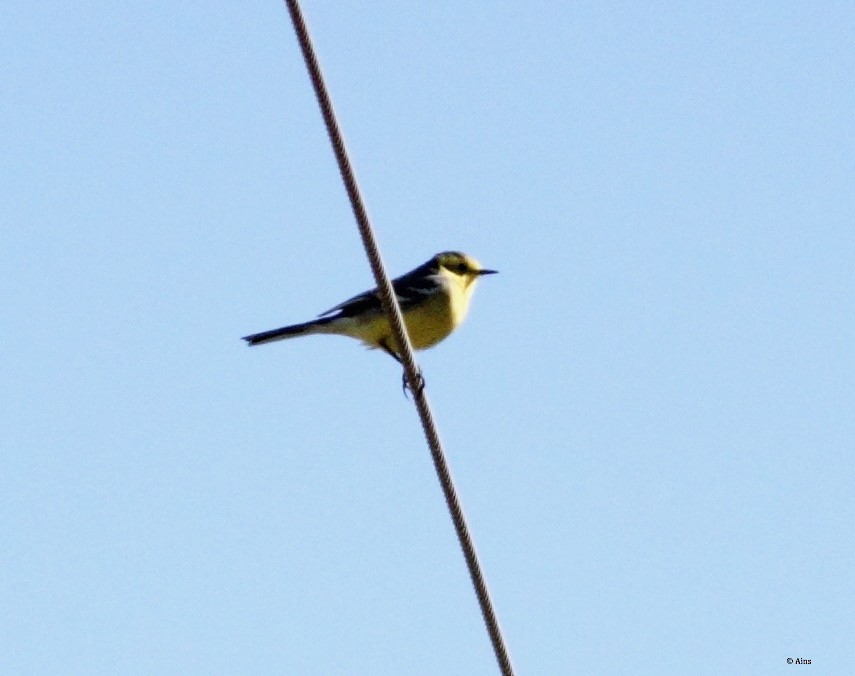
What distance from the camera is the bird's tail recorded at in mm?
9266

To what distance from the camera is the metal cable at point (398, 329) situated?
4.56 m

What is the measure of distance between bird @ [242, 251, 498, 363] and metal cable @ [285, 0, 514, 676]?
3.25m

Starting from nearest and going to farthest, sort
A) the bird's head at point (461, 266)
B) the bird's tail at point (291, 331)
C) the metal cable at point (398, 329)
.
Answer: the metal cable at point (398, 329) → the bird's tail at point (291, 331) → the bird's head at point (461, 266)

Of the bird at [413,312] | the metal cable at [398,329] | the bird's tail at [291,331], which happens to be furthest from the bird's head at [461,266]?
the metal cable at [398,329]

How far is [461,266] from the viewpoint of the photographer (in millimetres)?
10922

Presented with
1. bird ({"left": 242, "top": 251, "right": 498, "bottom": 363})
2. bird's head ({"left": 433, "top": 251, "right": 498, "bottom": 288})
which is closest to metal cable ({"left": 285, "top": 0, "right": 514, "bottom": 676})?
bird ({"left": 242, "top": 251, "right": 498, "bottom": 363})

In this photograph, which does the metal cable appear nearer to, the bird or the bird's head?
the bird

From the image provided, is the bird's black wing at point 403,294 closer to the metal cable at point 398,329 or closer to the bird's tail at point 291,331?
the bird's tail at point 291,331

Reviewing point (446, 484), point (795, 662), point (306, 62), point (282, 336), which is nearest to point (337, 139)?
point (306, 62)

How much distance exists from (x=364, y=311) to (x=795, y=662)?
3517 mm

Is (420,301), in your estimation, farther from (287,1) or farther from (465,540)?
(287,1)

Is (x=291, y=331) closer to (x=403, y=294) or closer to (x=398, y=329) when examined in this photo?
(x=403, y=294)

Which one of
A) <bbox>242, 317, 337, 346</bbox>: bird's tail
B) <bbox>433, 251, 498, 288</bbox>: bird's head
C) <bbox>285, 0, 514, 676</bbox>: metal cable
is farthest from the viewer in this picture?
<bbox>433, 251, 498, 288</bbox>: bird's head

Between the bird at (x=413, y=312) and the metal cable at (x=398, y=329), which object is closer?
the metal cable at (x=398, y=329)
